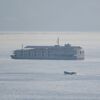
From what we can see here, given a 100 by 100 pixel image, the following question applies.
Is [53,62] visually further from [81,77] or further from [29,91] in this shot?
[29,91]

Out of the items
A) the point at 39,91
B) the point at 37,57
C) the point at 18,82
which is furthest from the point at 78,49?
the point at 39,91

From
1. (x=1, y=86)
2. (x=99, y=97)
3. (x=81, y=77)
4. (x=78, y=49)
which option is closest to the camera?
(x=99, y=97)

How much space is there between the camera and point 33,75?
4175 centimetres

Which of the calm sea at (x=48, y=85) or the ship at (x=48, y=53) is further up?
the ship at (x=48, y=53)

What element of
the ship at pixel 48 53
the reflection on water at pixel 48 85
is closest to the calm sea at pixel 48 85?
the reflection on water at pixel 48 85

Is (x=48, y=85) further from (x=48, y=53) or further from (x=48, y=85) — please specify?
(x=48, y=53)

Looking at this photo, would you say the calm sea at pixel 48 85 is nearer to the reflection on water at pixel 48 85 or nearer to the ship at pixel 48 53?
the reflection on water at pixel 48 85

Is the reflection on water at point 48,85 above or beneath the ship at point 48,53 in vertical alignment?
beneath

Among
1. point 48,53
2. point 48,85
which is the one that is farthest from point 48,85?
point 48,53

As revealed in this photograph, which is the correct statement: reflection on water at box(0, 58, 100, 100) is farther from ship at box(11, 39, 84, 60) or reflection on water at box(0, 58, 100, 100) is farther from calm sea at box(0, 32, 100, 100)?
ship at box(11, 39, 84, 60)

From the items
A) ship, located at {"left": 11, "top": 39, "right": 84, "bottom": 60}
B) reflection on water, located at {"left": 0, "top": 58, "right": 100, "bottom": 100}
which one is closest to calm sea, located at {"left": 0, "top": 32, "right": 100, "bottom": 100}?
reflection on water, located at {"left": 0, "top": 58, "right": 100, "bottom": 100}

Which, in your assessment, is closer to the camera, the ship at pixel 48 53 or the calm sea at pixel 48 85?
the calm sea at pixel 48 85

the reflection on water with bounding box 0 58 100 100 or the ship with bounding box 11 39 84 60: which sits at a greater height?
the ship with bounding box 11 39 84 60

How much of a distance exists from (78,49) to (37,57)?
4.73 m
